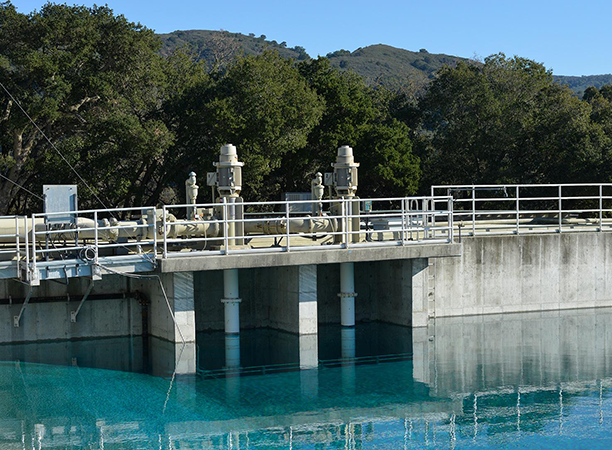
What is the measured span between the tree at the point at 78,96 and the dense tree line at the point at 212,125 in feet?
0.18

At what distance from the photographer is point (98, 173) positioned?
119 ft

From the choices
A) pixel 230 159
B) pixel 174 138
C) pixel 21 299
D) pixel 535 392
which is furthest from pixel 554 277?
pixel 174 138

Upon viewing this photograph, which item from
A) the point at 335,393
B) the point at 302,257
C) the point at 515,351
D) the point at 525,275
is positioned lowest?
the point at 335,393

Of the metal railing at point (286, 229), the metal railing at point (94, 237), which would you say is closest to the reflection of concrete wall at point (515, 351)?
the metal railing at point (286, 229)

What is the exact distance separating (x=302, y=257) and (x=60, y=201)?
5566 millimetres

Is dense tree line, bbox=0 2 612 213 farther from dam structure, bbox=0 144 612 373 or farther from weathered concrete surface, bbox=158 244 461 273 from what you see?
weathered concrete surface, bbox=158 244 461 273

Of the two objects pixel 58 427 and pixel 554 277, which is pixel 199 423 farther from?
pixel 554 277

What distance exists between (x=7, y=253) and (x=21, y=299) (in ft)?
3.92

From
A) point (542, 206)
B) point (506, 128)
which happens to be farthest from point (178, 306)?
point (506, 128)

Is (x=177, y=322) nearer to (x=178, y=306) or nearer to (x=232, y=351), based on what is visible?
(x=178, y=306)

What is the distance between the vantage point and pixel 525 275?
2458 centimetres

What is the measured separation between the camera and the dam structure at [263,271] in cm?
1911

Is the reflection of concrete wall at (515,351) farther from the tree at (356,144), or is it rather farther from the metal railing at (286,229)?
the tree at (356,144)

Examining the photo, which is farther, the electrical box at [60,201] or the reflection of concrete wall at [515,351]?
the electrical box at [60,201]
